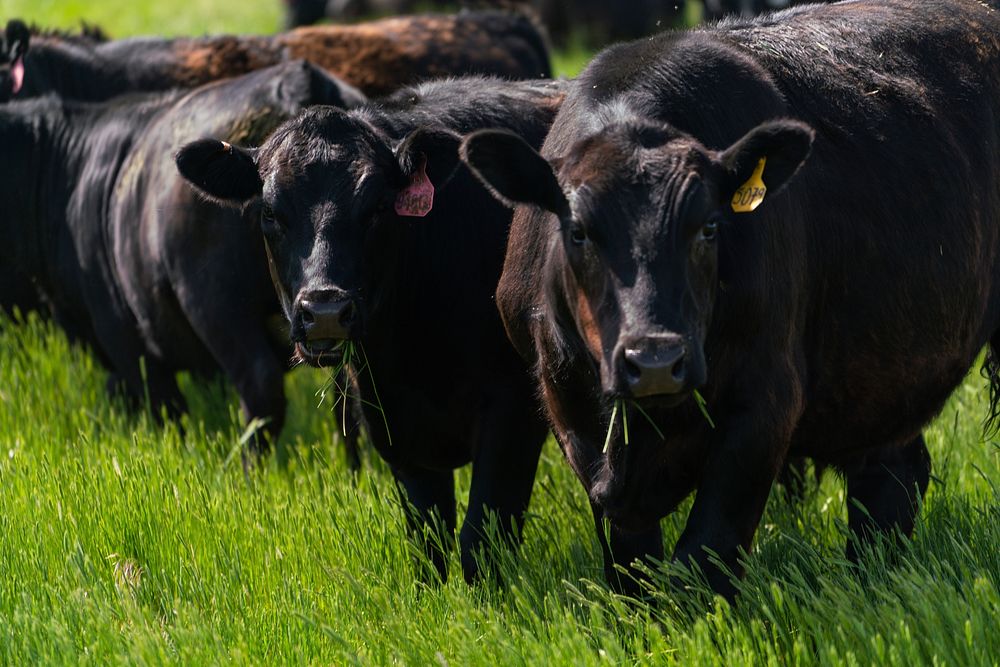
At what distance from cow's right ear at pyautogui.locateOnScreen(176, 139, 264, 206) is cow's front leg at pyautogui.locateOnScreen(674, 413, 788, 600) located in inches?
87.1

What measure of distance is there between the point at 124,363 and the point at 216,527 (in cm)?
291

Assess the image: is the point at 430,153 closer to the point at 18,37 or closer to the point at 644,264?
the point at 644,264

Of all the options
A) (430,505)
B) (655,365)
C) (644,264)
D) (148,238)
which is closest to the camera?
(655,365)

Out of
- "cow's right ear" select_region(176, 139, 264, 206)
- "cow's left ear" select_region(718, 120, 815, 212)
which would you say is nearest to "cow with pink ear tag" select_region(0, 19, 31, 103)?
"cow's right ear" select_region(176, 139, 264, 206)

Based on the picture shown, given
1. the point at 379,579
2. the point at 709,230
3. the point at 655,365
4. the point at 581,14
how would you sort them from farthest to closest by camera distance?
the point at 581,14
the point at 379,579
the point at 709,230
the point at 655,365

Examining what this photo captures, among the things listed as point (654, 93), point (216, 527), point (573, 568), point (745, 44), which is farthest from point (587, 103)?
point (216, 527)

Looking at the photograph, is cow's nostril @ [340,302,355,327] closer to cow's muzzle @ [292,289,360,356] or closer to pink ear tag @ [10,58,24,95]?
cow's muzzle @ [292,289,360,356]

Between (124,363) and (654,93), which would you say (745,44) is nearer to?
(654,93)

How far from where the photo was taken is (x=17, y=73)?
33.1ft

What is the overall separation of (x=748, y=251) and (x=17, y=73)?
23.5 feet

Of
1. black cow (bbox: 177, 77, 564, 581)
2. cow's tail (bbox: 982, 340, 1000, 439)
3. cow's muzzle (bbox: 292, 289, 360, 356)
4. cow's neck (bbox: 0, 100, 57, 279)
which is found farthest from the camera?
cow's neck (bbox: 0, 100, 57, 279)

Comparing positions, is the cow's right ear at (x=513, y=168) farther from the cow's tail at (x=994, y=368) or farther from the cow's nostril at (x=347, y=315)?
the cow's tail at (x=994, y=368)

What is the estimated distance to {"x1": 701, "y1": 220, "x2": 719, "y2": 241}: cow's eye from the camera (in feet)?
13.6

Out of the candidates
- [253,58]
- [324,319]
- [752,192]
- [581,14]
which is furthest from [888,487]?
[581,14]
